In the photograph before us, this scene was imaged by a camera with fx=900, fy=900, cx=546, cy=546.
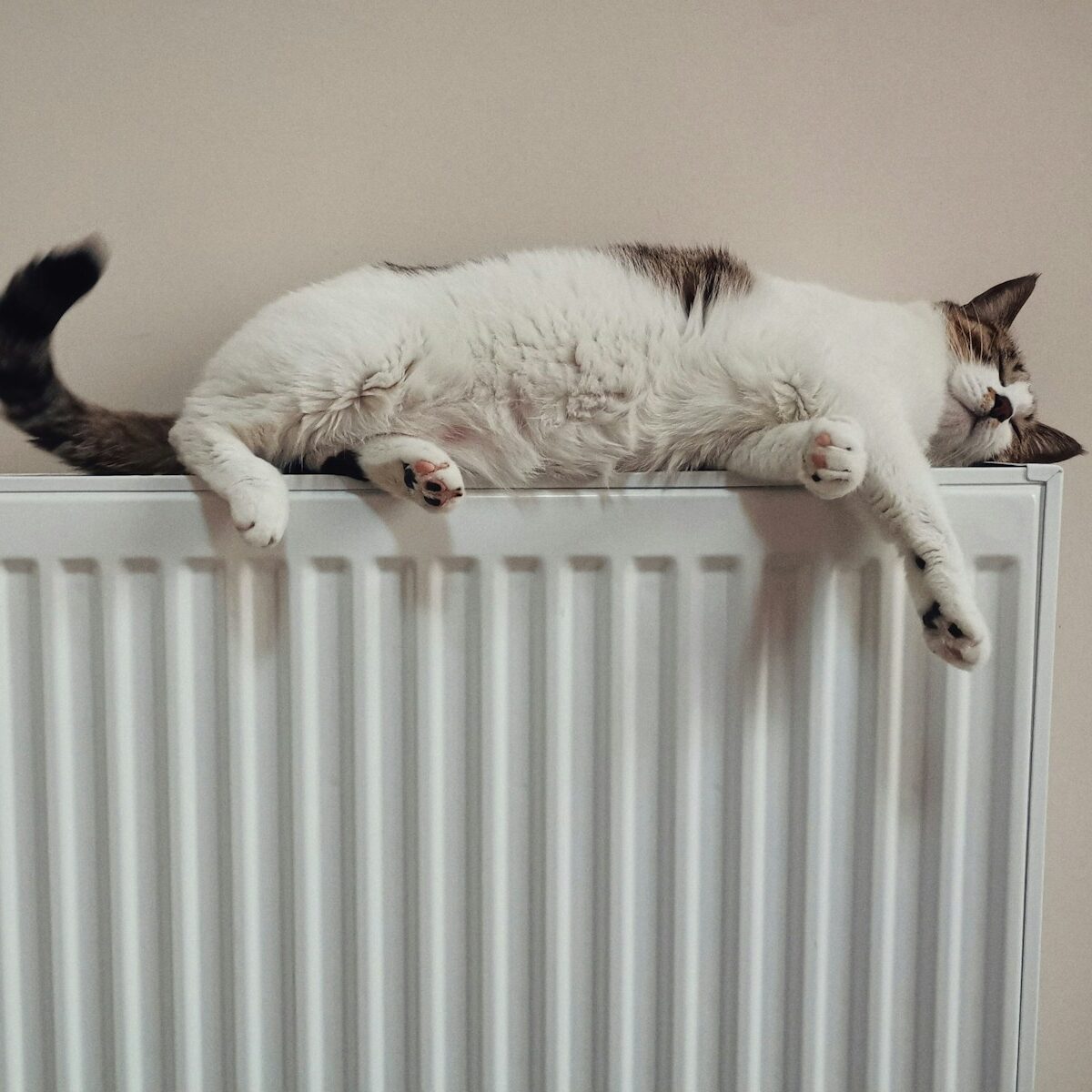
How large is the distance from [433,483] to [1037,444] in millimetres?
637

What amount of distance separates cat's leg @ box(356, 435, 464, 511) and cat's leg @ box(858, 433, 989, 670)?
0.33 meters

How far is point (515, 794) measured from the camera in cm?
74

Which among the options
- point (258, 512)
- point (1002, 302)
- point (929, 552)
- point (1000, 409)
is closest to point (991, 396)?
point (1000, 409)

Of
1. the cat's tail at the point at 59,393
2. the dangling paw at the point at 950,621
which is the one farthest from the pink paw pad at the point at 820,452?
the cat's tail at the point at 59,393

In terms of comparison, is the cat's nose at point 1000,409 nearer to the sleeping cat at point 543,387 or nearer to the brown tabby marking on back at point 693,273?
the sleeping cat at point 543,387

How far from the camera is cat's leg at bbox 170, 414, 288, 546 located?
0.67 m

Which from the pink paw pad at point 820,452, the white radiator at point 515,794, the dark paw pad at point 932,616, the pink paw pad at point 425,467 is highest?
the pink paw pad at point 820,452

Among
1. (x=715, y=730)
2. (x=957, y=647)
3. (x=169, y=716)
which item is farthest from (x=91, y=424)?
(x=957, y=647)

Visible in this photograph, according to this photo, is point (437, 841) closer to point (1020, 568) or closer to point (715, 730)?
point (715, 730)

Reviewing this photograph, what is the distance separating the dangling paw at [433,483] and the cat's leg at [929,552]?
12.8 inches

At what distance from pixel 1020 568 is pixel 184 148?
0.92 m

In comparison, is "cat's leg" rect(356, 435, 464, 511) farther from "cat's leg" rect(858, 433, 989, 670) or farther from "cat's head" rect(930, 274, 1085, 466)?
"cat's head" rect(930, 274, 1085, 466)

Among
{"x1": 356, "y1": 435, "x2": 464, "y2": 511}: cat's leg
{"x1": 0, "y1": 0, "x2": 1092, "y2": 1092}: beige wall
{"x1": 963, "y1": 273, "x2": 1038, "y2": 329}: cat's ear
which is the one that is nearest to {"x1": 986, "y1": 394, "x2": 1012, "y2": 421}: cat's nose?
{"x1": 963, "y1": 273, "x2": 1038, "y2": 329}: cat's ear

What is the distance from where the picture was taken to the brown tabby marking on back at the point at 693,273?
82 cm
